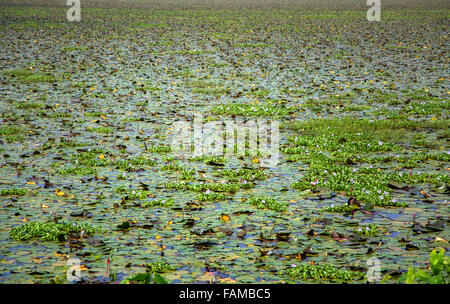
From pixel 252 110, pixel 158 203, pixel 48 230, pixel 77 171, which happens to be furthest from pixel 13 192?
pixel 252 110

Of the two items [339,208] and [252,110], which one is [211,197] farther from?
[252,110]

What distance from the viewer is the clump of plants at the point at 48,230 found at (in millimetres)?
6633

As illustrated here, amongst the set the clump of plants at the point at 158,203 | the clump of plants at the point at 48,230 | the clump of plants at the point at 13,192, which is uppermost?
the clump of plants at the point at 13,192

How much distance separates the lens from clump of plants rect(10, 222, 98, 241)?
6.63m

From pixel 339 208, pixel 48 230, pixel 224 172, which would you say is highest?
pixel 224 172

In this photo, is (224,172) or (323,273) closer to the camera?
(323,273)

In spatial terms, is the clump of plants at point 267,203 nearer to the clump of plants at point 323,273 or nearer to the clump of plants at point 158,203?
the clump of plants at point 158,203

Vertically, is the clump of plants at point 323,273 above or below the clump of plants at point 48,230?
below

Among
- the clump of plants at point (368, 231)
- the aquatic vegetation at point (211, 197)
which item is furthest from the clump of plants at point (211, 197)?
the clump of plants at point (368, 231)

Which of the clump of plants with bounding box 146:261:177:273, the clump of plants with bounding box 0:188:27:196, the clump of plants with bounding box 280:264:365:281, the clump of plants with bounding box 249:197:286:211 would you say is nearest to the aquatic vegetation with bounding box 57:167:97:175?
the clump of plants with bounding box 0:188:27:196

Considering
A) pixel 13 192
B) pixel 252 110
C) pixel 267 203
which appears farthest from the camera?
pixel 252 110

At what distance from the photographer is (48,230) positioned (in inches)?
266

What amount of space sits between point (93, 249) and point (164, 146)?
4963 millimetres
